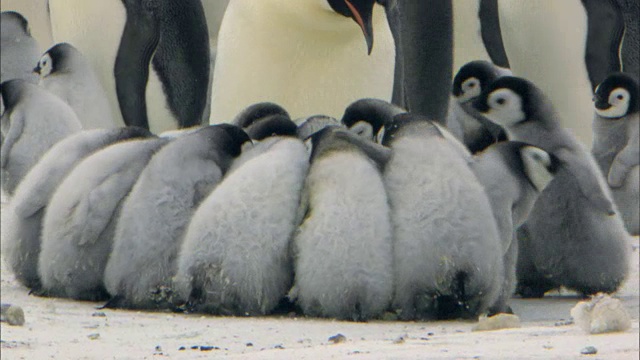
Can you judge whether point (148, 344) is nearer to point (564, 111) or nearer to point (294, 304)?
point (294, 304)

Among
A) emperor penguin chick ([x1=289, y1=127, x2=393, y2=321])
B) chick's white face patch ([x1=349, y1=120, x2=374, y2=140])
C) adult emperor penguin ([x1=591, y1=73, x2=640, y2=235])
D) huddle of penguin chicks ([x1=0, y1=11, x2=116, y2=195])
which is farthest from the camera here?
huddle of penguin chicks ([x1=0, y1=11, x2=116, y2=195])

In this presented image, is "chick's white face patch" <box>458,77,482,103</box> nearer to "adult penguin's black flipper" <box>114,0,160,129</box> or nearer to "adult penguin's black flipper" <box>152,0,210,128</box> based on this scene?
"adult penguin's black flipper" <box>152,0,210,128</box>

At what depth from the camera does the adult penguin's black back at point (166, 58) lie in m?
5.87

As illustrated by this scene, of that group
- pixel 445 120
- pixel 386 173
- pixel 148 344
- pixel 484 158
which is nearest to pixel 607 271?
pixel 484 158

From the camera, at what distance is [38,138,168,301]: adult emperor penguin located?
12.2ft

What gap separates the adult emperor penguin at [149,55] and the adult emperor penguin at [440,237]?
2405 millimetres

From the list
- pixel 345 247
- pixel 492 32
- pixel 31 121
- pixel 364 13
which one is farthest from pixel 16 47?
pixel 345 247

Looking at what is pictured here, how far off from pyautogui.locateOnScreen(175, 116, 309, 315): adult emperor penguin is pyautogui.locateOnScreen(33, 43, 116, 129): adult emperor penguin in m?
2.46

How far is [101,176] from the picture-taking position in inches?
148

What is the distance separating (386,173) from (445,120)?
151cm

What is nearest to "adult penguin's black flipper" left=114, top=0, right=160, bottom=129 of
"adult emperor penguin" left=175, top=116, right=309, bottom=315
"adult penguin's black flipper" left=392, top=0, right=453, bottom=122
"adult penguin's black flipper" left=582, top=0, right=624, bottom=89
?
"adult penguin's black flipper" left=392, top=0, right=453, bottom=122

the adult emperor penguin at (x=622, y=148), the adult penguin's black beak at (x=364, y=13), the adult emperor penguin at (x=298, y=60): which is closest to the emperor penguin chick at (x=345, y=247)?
the adult penguin's black beak at (x=364, y=13)

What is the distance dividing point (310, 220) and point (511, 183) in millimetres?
523

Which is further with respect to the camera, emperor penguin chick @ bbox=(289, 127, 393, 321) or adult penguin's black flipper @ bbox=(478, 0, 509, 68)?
adult penguin's black flipper @ bbox=(478, 0, 509, 68)
